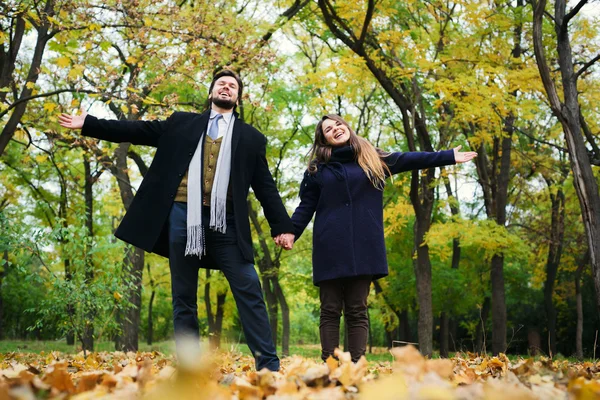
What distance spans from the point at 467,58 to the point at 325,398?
1005 cm

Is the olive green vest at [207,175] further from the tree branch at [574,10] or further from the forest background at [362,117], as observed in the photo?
the tree branch at [574,10]

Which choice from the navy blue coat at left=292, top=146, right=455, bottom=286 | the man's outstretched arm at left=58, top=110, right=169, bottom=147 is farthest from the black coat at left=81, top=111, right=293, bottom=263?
the navy blue coat at left=292, top=146, right=455, bottom=286

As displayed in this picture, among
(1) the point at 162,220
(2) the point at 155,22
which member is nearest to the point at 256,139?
(1) the point at 162,220

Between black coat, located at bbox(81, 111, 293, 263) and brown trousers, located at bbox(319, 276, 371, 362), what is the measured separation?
0.59m

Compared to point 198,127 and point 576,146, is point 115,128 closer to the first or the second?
point 198,127

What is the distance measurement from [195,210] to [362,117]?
15764 millimetres

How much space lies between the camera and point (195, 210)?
3707mm

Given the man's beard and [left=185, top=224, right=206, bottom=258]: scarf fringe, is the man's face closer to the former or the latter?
the man's beard

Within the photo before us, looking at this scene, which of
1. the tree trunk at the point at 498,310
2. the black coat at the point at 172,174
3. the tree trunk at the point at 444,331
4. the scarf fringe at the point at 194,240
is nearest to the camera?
the scarf fringe at the point at 194,240

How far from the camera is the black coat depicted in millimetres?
3793

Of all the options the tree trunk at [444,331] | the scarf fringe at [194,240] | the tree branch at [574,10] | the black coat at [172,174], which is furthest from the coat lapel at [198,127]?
the tree trunk at [444,331]

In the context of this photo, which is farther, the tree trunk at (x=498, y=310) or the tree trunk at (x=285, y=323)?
the tree trunk at (x=285, y=323)

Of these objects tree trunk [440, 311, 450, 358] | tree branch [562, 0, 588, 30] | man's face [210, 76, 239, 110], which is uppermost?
tree branch [562, 0, 588, 30]

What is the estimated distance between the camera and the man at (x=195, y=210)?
3721 millimetres
